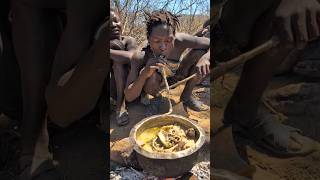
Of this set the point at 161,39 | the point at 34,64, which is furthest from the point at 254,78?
the point at 34,64

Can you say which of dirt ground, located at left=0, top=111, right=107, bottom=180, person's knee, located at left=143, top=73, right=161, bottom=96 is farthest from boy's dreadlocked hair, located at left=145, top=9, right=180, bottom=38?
dirt ground, located at left=0, top=111, right=107, bottom=180

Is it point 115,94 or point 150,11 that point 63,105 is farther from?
point 150,11

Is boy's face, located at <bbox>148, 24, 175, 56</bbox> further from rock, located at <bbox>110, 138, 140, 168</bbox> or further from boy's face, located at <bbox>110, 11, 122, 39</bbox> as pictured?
rock, located at <bbox>110, 138, 140, 168</bbox>

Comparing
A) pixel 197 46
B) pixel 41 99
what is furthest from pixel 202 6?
pixel 41 99

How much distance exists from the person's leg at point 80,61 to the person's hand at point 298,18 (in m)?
0.43

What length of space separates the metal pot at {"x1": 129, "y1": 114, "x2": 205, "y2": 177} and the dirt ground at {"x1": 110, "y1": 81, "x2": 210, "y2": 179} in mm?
18

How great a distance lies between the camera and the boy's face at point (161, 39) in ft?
4.71

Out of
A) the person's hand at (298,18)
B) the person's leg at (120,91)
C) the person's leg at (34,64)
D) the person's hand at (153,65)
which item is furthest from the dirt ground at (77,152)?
the person's hand at (298,18)

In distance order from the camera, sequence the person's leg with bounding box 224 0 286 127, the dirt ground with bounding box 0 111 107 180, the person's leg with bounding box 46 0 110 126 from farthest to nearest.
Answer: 1. the dirt ground with bounding box 0 111 107 180
2. the person's leg with bounding box 224 0 286 127
3. the person's leg with bounding box 46 0 110 126

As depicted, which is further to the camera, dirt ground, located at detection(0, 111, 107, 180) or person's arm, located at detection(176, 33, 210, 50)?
dirt ground, located at detection(0, 111, 107, 180)

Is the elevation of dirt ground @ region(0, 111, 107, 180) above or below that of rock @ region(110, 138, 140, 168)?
below

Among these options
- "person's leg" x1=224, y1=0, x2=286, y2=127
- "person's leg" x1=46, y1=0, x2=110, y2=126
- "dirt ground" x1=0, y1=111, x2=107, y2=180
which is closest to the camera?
"person's leg" x1=46, y1=0, x2=110, y2=126

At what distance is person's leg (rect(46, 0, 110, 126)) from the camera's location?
1.42 m

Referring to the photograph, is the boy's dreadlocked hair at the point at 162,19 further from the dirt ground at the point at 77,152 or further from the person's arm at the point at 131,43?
the dirt ground at the point at 77,152
